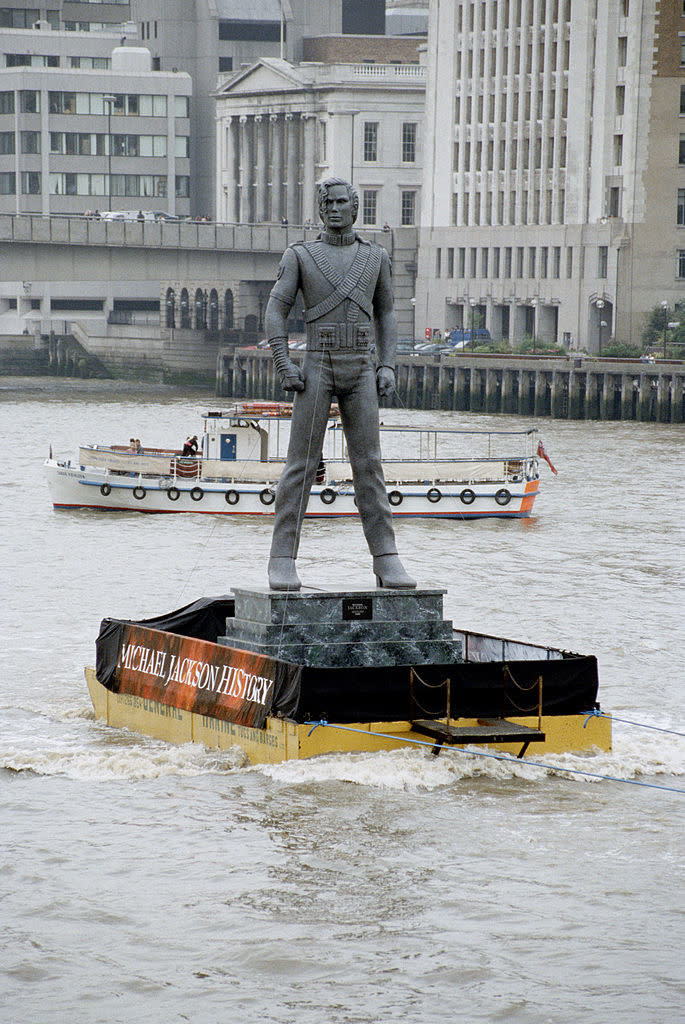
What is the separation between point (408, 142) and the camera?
153125 mm

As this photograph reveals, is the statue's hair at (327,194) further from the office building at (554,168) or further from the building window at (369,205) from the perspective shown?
the building window at (369,205)

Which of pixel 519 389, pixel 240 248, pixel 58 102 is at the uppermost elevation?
pixel 58 102

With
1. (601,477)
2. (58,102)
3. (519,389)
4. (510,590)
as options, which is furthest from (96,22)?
(510,590)

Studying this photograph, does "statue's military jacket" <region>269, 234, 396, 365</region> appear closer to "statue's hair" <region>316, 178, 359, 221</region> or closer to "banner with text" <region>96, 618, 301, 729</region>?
"statue's hair" <region>316, 178, 359, 221</region>

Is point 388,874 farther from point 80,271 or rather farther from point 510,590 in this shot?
point 80,271

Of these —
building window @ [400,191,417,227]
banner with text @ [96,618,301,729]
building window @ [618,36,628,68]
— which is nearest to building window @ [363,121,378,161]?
building window @ [400,191,417,227]

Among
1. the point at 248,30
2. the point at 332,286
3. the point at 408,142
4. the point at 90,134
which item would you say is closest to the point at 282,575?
the point at 332,286

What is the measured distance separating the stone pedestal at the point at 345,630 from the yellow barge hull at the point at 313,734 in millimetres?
717

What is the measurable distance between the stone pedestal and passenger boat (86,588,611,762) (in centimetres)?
1

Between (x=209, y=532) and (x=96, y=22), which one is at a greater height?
(x=96, y=22)

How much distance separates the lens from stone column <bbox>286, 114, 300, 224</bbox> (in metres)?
158

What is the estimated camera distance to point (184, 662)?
67.2 ft

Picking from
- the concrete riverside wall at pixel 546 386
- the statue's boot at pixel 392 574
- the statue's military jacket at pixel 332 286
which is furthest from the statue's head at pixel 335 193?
the concrete riverside wall at pixel 546 386

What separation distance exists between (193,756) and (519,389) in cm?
8448
